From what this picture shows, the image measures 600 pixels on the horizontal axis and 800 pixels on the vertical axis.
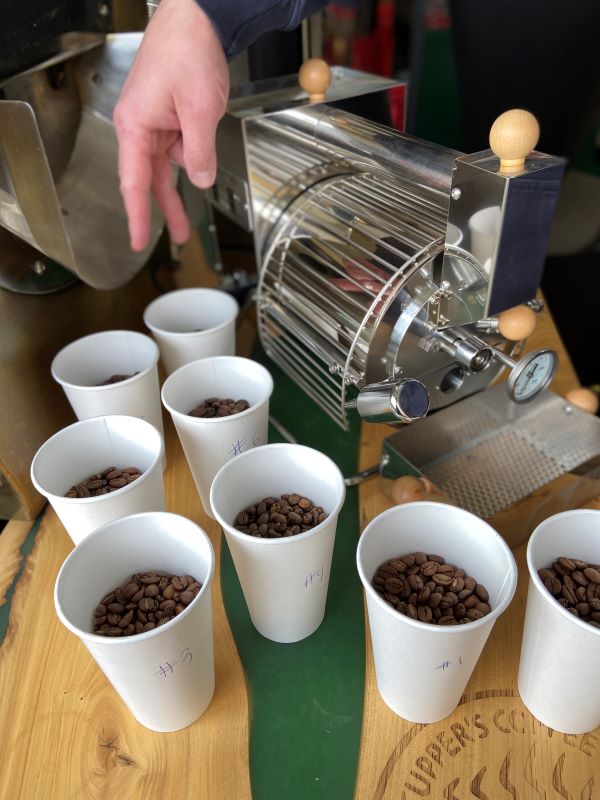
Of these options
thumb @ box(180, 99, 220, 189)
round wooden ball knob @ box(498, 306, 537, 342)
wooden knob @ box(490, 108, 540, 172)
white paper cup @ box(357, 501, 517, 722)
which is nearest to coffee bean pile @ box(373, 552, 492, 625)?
white paper cup @ box(357, 501, 517, 722)

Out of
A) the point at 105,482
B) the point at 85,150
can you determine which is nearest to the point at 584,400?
the point at 105,482

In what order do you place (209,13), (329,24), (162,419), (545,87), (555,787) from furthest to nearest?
(329,24)
(545,87)
(162,419)
(209,13)
(555,787)

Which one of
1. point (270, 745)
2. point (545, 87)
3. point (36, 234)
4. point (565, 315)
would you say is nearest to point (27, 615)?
point (270, 745)

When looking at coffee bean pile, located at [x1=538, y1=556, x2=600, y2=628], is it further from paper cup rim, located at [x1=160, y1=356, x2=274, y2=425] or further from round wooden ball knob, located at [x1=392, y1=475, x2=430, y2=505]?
paper cup rim, located at [x1=160, y1=356, x2=274, y2=425]

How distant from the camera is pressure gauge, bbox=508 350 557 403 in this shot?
591 mm

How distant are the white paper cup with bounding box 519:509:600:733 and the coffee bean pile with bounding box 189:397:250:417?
36 centimetres

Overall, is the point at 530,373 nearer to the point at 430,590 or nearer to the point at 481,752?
the point at 430,590

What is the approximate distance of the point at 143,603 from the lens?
21.5 inches

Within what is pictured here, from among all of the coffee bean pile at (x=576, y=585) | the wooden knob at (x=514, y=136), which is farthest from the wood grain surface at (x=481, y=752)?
the wooden knob at (x=514, y=136)

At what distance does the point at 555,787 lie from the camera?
49cm

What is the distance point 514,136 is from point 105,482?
504mm

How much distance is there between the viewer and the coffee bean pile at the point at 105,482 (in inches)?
25.9

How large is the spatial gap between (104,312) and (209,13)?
17.5 inches

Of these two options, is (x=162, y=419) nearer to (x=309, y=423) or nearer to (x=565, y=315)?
(x=309, y=423)
